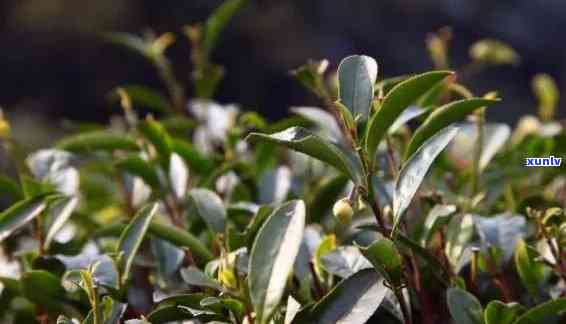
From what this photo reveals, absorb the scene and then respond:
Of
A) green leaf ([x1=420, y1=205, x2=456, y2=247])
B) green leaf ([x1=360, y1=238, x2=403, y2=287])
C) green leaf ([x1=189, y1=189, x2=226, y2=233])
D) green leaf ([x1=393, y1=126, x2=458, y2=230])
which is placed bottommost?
green leaf ([x1=189, y1=189, x2=226, y2=233])

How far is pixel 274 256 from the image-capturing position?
36.1 inches

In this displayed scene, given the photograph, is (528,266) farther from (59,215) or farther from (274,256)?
(59,215)

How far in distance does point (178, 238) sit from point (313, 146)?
30cm

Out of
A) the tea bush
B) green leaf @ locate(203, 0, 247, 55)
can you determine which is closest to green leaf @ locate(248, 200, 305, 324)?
the tea bush

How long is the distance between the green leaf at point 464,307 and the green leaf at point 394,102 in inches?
6.3

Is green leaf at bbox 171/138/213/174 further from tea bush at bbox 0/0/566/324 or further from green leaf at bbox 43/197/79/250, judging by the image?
green leaf at bbox 43/197/79/250

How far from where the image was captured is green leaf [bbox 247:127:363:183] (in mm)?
871

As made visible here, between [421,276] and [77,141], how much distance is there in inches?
21.9

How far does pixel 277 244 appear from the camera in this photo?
0.92 m

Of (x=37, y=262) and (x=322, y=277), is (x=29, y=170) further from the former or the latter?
(x=322, y=277)

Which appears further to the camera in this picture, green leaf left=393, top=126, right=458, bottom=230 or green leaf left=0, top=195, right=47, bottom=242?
green leaf left=0, top=195, right=47, bottom=242

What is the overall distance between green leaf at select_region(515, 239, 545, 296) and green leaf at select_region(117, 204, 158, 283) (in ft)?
1.31

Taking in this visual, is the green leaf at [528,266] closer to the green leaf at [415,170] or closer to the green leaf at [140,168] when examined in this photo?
the green leaf at [415,170]

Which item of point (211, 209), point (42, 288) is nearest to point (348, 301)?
point (211, 209)
